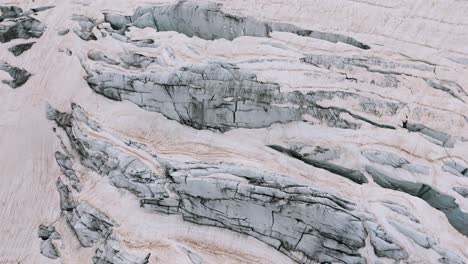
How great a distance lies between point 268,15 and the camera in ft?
→ 79.7

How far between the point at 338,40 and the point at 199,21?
7.49 m

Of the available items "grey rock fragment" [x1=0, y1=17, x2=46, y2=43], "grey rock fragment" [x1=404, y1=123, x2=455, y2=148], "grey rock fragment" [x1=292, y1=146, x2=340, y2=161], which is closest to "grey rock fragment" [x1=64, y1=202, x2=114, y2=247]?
"grey rock fragment" [x1=292, y1=146, x2=340, y2=161]

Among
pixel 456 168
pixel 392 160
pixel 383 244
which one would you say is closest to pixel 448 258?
pixel 383 244

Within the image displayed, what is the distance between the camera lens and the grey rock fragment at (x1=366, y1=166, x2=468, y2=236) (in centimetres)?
1758

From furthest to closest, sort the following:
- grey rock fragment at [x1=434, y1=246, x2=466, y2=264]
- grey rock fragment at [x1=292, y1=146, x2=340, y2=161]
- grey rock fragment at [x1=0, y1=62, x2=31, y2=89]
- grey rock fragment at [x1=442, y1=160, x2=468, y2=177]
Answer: grey rock fragment at [x1=0, y1=62, x2=31, y2=89] → grey rock fragment at [x1=292, y1=146, x2=340, y2=161] → grey rock fragment at [x1=442, y1=160, x2=468, y2=177] → grey rock fragment at [x1=434, y1=246, x2=466, y2=264]

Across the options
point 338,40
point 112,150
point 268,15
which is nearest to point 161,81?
point 112,150

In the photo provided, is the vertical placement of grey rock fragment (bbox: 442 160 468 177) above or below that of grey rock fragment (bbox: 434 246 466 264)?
above

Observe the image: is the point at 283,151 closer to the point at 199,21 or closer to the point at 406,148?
the point at 406,148

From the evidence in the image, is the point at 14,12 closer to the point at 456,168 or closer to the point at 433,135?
the point at 433,135

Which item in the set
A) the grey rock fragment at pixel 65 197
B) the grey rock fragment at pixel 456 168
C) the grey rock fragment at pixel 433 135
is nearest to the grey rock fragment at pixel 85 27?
the grey rock fragment at pixel 65 197

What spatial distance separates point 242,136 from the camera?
21.2m

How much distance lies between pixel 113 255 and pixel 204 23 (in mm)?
12708

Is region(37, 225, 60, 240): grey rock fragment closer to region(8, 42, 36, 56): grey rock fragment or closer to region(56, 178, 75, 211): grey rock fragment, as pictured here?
region(56, 178, 75, 211): grey rock fragment

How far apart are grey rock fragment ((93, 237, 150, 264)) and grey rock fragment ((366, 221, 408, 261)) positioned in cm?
900
